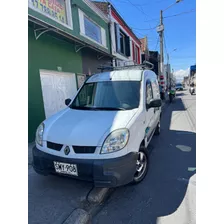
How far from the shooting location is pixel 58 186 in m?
2.83

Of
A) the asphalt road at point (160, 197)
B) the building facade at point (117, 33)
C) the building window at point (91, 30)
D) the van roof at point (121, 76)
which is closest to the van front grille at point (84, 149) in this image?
the asphalt road at point (160, 197)

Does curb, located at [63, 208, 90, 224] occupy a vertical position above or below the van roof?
below

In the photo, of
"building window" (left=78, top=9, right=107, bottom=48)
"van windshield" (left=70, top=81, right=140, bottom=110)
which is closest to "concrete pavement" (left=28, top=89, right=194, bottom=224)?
"van windshield" (left=70, top=81, right=140, bottom=110)

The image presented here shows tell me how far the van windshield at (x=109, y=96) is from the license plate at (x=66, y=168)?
1.23m

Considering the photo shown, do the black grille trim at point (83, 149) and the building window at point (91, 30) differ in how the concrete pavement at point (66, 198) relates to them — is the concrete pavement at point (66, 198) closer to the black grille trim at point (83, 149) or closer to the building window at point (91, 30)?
the black grille trim at point (83, 149)

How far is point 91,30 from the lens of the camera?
9086 mm

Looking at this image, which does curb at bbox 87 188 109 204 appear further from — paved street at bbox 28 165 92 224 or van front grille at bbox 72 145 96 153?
van front grille at bbox 72 145 96 153

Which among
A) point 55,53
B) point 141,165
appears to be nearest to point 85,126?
point 141,165

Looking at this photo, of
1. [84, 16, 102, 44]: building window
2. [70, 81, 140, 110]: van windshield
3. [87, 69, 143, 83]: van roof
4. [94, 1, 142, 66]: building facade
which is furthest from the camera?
[94, 1, 142, 66]: building facade

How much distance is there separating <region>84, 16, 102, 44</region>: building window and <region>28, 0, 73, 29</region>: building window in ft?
5.42

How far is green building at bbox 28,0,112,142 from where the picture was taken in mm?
5121

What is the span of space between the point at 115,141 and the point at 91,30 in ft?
27.8

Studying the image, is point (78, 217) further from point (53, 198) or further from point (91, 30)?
point (91, 30)
